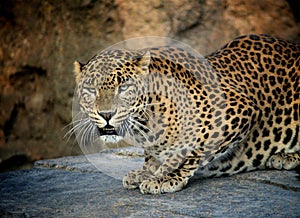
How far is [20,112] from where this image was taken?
40.1ft

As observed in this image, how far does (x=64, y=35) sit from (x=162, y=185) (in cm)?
529

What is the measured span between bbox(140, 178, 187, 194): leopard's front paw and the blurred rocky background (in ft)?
13.5

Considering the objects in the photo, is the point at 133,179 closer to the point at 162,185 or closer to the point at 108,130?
the point at 162,185

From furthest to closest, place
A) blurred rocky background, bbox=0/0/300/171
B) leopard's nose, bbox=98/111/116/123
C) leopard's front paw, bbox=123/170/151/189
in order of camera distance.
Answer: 1. blurred rocky background, bbox=0/0/300/171
2. leopard's front paw, bbox=123/170/151/189
3. leopard's nose, bbox=98/111/116/123

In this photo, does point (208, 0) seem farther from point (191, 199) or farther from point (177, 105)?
point (191, 199)

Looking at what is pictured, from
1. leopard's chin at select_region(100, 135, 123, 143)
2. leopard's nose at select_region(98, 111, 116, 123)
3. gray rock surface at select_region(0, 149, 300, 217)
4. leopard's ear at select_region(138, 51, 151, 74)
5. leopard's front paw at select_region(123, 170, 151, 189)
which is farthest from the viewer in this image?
leopard's front paw at select_region(123, 170, 151, 189)

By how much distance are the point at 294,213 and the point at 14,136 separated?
7469 millimetres

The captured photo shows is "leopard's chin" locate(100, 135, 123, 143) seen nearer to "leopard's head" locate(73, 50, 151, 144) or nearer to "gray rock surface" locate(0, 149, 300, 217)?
"leopard's head" locate(73, 50, 151, 144)

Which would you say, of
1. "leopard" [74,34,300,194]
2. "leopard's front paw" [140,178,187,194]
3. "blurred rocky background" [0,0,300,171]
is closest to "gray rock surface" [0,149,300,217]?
"leopard's front paw" [140,178,187,194]

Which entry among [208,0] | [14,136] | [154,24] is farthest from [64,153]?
[208,0]

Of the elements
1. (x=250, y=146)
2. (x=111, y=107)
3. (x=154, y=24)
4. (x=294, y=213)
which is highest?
(x=154, y=24)

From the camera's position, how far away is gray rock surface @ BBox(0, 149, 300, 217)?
6.21m

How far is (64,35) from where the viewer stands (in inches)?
453

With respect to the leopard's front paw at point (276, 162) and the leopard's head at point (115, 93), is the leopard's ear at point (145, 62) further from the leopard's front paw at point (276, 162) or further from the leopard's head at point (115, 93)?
the leopard's front paw at point (276, 162)
